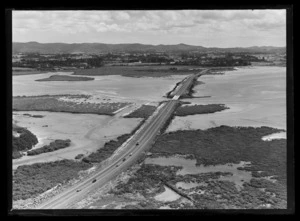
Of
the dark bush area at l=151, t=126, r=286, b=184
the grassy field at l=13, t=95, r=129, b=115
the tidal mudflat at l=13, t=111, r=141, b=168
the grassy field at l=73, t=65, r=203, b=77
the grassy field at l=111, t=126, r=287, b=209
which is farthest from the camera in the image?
the grassy field at l=73, t=65, r=203, b=77

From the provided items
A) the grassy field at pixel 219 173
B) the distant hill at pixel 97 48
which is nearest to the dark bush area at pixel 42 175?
the grassy field at pixel 219 173

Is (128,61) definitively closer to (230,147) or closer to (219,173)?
(230,147)

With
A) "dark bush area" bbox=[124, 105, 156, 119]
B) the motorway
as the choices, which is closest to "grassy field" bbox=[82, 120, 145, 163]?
the motorway

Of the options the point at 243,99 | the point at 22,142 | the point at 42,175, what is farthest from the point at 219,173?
the point at 243,99

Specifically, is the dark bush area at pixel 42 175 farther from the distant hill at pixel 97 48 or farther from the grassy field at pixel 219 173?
the distant hill at pixel 97 48

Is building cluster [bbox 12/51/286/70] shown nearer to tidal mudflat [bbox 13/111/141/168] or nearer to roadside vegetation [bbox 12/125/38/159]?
tidal mudflat [bbox 13/111/141/168]
